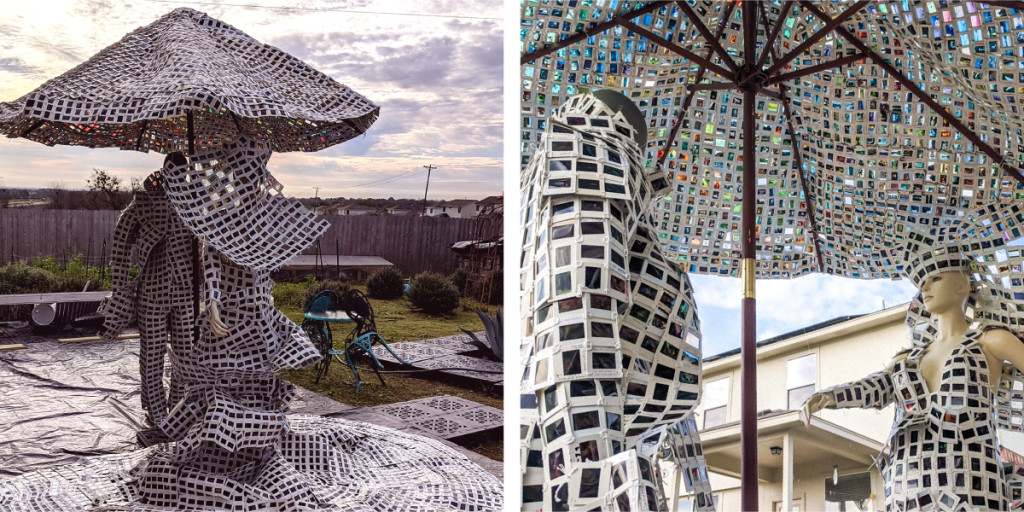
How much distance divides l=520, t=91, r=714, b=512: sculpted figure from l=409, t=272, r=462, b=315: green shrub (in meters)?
8.08

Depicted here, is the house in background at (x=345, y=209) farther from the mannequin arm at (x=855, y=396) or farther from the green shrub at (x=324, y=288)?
the mannequin arm at (x=855, y=396)

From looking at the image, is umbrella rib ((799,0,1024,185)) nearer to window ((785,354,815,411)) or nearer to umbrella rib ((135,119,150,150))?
window ((785,354,815,411))

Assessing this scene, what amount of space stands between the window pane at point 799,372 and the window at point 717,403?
0.36 meters

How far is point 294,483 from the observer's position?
3.48 m

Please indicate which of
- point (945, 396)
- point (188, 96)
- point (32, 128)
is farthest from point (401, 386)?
point (945, 396)

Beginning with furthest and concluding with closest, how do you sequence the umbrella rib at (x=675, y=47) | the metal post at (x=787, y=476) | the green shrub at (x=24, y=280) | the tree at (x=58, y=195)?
1. the tree at (x=58, y=195)
2. the green shrub at (x=24, y=280)
3. the metal post at (x=787, y=476)
4. the umbrella rib at (x=675, y=47)

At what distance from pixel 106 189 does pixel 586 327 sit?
937 cm

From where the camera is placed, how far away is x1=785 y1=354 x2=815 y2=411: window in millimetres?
4504

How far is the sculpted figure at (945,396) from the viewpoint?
3201 mm

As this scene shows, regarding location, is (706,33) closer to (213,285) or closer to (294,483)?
(213,285)

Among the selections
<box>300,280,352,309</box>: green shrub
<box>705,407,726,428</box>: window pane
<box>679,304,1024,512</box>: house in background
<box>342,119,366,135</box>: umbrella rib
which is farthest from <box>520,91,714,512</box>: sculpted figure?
<box>300,280,352,309</box>: green shrub

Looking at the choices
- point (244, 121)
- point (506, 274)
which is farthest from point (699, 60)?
point (244, 121)

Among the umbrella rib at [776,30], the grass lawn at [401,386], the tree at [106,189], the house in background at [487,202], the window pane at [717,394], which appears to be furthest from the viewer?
the house in background at [487,202]

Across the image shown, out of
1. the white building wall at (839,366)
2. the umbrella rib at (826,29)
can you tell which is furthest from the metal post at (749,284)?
the white building wall at (839,366)
